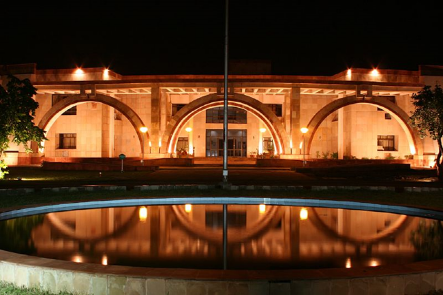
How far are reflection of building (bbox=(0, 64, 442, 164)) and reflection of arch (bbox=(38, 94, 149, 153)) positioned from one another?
8cm

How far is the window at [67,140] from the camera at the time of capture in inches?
1409

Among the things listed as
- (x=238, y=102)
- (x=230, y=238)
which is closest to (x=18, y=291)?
(x=230, y=238)

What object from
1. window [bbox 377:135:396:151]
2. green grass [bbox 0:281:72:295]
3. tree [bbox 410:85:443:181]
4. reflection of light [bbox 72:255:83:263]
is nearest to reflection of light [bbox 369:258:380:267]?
green grass [bbox 0:281:72:295]

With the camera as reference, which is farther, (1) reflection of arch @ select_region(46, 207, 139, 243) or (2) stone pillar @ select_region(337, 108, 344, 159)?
(2) stone pillar @ select_region(337, 108, 344, 159)

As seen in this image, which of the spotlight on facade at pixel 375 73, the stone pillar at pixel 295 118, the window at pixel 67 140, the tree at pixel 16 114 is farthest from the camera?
the window at pixel 67 140

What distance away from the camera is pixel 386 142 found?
34.1 m

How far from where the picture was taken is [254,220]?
10.0 meters

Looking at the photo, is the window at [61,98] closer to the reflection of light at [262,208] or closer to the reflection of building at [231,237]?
the reflection of building at [231,237]

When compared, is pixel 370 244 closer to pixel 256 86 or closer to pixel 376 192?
pixel 376 192

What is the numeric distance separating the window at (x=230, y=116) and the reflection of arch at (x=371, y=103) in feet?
35.0

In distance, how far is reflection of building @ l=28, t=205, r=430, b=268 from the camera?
6.50 meters

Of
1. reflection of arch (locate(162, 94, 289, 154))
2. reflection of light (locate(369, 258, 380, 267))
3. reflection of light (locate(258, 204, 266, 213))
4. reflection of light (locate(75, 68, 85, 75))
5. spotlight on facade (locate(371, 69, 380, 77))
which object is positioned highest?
reflection of light (locate(75, 68, 85, 75))

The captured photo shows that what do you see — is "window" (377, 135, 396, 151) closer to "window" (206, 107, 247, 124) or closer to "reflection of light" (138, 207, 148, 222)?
"window" (206, 107, 247, 124)

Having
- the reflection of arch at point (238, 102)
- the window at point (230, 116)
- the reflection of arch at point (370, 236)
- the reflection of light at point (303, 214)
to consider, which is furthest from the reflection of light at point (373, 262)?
the window at point (230, 116)
